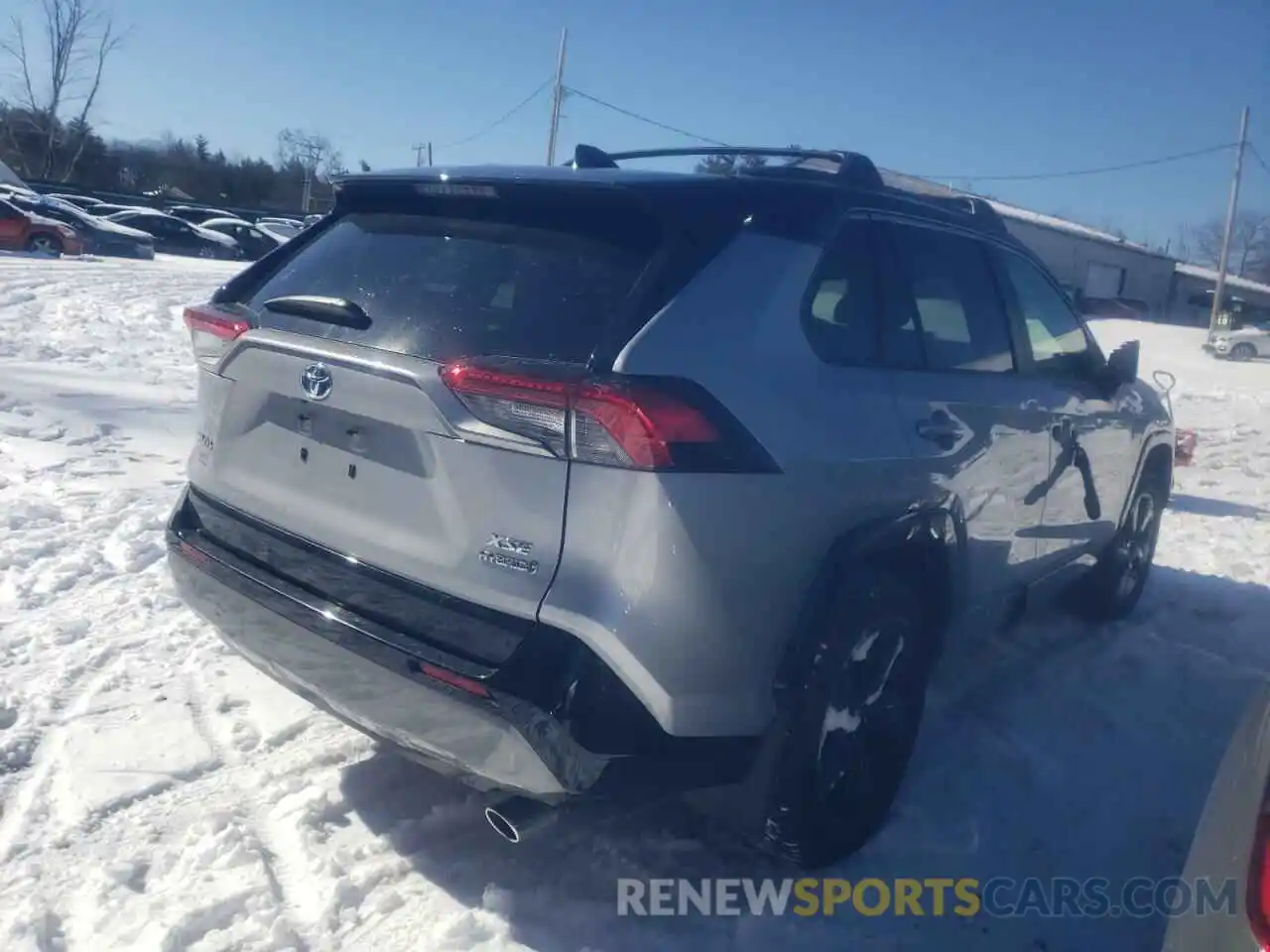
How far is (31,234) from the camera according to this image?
2441cm

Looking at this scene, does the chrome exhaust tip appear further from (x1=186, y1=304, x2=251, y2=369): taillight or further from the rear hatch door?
(x1=186, y1=304, x2=251, y2=369): taillight

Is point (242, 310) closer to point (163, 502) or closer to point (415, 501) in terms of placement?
point (415, 501)

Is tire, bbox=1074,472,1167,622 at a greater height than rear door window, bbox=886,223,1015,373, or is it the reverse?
rear door window, bbox=886,223,1015,373

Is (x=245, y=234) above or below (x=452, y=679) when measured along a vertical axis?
above

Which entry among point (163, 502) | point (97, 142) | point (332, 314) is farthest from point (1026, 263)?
point (97, 142)

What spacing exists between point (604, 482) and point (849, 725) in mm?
1131

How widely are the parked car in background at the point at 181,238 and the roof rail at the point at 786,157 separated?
1320 inches

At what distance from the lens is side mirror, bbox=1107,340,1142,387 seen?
4.88 m

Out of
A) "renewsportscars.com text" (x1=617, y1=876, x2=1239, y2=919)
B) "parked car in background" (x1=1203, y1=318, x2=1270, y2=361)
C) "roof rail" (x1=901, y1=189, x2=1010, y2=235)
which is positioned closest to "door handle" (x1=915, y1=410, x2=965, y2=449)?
"roof rail" (x1=901, y1=189, x2=1010, y2=235)

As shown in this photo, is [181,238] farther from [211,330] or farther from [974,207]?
[974,207]

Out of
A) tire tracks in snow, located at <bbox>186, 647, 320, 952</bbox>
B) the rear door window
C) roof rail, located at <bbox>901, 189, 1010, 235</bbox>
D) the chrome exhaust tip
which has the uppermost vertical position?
roof rail, located at <bbox>901, 189, 1010, 235</bbox>

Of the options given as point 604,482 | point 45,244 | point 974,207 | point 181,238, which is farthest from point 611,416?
point 181,238

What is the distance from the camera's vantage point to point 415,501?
8.80 ft

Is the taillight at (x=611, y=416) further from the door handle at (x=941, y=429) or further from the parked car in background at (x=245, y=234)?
the parked car in background at (x=245, y=234)
